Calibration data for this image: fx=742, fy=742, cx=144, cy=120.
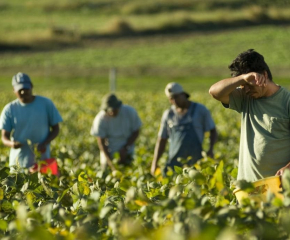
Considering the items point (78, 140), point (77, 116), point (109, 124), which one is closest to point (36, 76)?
point (77, 116)

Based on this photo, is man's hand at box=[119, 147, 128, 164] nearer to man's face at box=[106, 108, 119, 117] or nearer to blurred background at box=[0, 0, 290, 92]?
man's face at box=[106, 108, 119, 117]

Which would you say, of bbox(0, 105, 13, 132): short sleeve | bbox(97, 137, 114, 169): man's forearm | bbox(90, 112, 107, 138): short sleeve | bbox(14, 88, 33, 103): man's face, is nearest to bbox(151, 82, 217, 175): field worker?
bbox(97, 137, 114, 169): man's forearm

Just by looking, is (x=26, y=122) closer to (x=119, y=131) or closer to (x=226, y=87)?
(x=119, y=131)

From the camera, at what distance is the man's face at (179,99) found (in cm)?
768

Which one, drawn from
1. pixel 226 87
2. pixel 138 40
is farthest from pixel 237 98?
pixel 138 40

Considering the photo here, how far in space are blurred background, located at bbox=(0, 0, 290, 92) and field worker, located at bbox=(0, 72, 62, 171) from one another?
3003cm

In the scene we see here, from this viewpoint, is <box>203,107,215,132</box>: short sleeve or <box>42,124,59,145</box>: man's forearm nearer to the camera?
<box>42,124,59,145</box>: man's forearm

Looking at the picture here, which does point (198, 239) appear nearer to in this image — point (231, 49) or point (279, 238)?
point (279, 238)

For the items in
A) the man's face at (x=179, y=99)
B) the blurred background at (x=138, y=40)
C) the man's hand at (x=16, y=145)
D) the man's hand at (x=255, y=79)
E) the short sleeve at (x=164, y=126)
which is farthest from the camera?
the blurred background at (x=138, y=40)

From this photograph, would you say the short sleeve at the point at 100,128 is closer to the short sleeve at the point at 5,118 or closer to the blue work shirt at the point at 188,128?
the blue work shirt at the point at 188,128

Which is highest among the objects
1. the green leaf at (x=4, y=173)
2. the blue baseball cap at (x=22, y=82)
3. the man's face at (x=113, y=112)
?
the blue baseball cap at (x=22, y=82)

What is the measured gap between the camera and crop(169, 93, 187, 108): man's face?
768 cm

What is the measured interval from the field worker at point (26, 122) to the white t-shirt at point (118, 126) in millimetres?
1340

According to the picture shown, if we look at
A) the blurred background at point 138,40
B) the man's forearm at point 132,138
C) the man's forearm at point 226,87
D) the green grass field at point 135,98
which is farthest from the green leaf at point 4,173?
the blurred background at point 138,40
